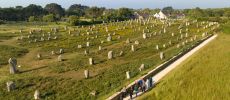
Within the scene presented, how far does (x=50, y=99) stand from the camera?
2883 centimetres

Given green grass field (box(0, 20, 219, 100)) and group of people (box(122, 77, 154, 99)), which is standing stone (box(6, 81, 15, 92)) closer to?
green grass field (box(0, 20, 219, 100))

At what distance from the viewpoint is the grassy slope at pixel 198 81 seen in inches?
999

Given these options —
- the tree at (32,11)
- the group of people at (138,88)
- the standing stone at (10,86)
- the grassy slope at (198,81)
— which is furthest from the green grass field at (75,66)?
the tree at (32,11)

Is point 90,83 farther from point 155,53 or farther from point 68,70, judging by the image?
point 155,53

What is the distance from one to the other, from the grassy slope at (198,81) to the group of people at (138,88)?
2.45ft

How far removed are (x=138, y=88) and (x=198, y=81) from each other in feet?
13.9

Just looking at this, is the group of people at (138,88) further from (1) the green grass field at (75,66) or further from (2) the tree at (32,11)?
(2) the tree at (32,11)

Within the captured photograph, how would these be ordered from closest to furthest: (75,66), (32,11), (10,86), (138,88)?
(138,88)
(10,86)
(75,66)
(32,11)

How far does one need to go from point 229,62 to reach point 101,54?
1587cm

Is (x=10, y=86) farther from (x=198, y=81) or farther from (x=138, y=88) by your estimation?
(x=198, y=81)

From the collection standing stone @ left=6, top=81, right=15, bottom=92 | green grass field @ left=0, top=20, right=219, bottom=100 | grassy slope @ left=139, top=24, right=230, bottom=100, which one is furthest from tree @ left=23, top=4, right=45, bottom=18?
standing stone @ left=6, top=81, right=15, bottom=92

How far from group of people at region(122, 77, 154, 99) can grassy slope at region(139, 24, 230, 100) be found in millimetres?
748

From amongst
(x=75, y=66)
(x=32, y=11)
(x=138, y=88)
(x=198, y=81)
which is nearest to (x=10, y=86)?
(x=75, y=66)

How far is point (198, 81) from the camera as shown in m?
29.0
